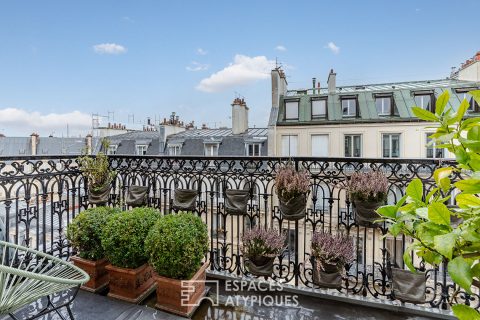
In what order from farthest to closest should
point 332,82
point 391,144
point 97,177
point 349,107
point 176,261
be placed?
point 332,82
point 349,107
point 391,144
point 97,177
point 176,261

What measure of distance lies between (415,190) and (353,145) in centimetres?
1200

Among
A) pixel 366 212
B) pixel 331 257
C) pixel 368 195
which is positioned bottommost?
pixel 331 257

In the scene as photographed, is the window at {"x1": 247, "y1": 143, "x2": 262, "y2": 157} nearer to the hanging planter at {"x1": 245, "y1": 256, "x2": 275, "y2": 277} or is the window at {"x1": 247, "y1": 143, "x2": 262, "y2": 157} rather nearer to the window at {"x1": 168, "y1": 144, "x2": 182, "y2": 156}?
the window at {"x1": 168, "y1": 144, "x2": 182, "y2": 156}

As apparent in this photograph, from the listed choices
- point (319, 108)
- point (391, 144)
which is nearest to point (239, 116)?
point (319, 108)

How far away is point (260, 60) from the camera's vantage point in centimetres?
1190

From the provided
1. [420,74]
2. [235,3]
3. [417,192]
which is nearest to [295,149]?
[420,74]

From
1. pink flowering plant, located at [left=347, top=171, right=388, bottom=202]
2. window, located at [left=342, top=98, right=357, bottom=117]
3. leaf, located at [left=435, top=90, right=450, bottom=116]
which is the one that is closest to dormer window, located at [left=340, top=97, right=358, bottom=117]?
window, located at [left=342, top=98, right=357, bottom=117]

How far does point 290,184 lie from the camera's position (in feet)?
7.36

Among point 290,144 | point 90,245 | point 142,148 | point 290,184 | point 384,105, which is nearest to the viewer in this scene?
point 290,184

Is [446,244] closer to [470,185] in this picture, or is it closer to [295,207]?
[470,185]

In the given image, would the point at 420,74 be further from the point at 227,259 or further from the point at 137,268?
the point at 137,268

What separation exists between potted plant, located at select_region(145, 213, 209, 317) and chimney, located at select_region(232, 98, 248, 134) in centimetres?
1080

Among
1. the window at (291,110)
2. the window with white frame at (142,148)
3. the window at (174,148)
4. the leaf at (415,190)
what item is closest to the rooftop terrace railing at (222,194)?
the leaf at (415,190)

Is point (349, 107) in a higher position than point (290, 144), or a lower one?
higher
